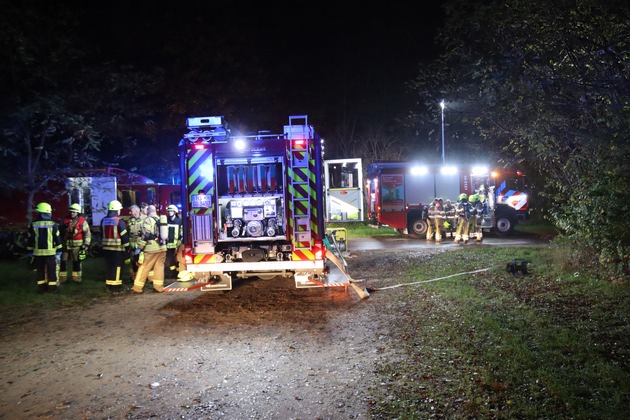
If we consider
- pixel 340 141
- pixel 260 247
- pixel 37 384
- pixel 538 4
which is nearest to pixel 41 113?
pixel 260 247

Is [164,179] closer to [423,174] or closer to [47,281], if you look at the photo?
[423,174]

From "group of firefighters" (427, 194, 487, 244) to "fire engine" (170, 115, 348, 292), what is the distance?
29.1ft

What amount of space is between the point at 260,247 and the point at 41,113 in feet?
25.3

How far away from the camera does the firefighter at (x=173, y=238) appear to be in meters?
10.0

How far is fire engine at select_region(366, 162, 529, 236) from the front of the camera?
1889 cm

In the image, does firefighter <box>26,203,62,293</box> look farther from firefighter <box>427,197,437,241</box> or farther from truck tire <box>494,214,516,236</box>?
truck tire <box>494,214,516,236</box>

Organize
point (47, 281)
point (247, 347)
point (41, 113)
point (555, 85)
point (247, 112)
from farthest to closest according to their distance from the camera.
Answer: point (247, 112)
point (41, 113)
point (47, 281)
point (555, 85)
point (247, 347)

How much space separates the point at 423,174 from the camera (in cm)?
1944

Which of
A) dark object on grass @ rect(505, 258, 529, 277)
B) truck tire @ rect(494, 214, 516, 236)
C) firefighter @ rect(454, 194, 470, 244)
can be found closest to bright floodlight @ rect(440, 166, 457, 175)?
truck tire @ rect(494, 214, 516, 236)

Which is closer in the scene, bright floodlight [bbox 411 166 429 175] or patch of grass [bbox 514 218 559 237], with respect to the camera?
bright floodlight [bbox 411 166 429 175]

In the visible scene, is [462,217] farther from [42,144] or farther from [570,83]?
[42,144]

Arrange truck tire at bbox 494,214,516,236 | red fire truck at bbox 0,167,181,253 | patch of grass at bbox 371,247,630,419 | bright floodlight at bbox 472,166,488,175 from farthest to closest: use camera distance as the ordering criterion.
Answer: bright floodlight at bbox 472,166,488,175 → truck tire at bbox 494,214,516,236 → red fire truck at bbox 0,167,181,253 → patch of grass at bbox 371,247,630,419

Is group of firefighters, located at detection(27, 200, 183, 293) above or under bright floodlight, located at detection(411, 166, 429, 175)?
under

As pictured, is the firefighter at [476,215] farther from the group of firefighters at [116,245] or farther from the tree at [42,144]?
the tree at [42,144]
